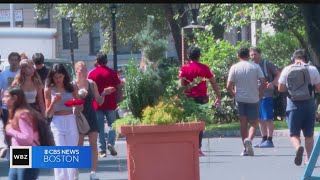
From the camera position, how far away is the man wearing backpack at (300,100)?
555 inches

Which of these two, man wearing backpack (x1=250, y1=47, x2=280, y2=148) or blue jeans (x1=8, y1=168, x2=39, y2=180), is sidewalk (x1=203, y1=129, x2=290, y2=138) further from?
blue jeans (x1=8, y1=168, x2=39, y2=180)

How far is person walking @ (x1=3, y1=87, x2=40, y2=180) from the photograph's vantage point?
34.9 feet

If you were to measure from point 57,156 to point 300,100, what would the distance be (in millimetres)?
3821

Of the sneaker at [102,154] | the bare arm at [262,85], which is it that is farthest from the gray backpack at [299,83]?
the sneaker at [102,154]

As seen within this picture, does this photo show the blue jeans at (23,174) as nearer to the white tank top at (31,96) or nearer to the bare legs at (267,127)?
the white tank top at (31,96)

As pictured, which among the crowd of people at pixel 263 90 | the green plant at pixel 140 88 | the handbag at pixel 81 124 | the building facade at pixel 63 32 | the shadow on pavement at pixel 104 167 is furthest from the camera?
the building facade at pixel 63 32

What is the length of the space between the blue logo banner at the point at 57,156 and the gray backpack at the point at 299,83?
3.13 meters

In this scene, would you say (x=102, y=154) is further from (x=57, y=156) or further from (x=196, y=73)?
(x=57, y=156)

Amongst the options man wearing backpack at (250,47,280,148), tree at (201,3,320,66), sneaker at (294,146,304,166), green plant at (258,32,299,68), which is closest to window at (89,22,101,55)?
tree at (201,3,320,66)

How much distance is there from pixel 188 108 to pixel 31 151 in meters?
1.81

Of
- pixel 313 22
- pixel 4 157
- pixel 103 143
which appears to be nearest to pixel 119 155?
pixel 103 143

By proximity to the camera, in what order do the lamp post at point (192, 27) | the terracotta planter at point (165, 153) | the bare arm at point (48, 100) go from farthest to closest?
the lamp post at point (192, 27) < the bare arm at point (48, 100) < the terracotta planter at point (165, 153)

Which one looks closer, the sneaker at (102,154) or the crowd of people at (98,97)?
the crowd of people at (98,97)
